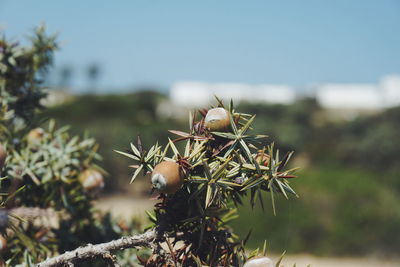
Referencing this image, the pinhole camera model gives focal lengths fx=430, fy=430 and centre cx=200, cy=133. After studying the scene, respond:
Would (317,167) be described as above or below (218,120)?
below

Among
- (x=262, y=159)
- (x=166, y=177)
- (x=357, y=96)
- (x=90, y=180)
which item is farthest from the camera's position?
(x=357, y=96)

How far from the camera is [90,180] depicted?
1760 mm

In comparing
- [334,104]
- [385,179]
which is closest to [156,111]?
[334,104]

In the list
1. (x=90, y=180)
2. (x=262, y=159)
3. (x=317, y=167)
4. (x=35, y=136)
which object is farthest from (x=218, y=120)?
(x=317, y=167)

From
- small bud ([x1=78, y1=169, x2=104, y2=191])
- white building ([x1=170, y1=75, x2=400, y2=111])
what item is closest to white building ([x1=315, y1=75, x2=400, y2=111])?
white building ([x1=170, y1=75, x2=400, y2=111])

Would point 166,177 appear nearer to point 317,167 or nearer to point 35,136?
point 35,136

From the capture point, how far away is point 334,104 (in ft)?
165

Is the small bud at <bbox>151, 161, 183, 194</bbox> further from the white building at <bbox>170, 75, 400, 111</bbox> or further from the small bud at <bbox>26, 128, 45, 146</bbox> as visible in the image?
the white building at <bbox>170, 75, 400, 111</bbox>

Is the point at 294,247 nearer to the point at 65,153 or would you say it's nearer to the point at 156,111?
the point at 65,153

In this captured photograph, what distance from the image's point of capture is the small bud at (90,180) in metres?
1.76

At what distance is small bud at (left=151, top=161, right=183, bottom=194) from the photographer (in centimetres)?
116

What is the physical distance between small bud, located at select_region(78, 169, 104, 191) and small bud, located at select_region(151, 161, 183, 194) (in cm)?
65

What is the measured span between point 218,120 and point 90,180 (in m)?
0.70

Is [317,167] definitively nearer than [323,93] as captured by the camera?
Yes
